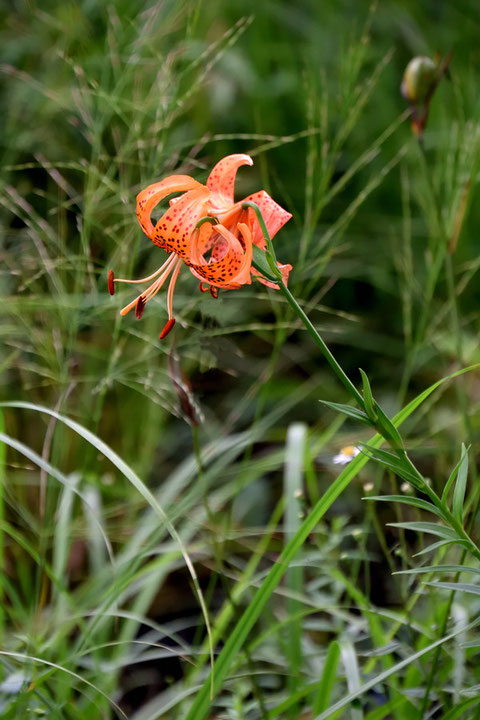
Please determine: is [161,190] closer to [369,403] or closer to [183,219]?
[183,219]

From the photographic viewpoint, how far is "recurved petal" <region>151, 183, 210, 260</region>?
60 centimetres

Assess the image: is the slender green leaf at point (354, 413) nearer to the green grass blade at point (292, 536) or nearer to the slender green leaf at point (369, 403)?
the slender green leaf at point (369, 403)

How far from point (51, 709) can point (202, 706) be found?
13 cm

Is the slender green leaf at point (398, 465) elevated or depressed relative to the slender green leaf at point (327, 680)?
elevated

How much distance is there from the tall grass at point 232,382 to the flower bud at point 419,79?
74mm

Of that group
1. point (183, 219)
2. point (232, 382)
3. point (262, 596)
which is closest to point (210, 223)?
point (183, 219)

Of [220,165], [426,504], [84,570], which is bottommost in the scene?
[84,570]

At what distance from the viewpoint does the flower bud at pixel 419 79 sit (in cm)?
86

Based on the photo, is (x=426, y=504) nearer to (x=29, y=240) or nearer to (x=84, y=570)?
(x=29, y=240)

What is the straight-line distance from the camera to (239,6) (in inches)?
73.7

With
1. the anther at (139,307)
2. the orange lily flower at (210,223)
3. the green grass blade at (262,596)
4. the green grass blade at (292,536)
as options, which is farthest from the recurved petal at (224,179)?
the green grass blade at (292,536)

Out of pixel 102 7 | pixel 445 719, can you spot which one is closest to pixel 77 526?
pixel 445 719

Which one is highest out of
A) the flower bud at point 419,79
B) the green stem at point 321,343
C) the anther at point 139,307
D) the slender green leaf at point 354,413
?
the flower bud at point 419,79

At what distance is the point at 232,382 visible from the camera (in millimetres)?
1665
